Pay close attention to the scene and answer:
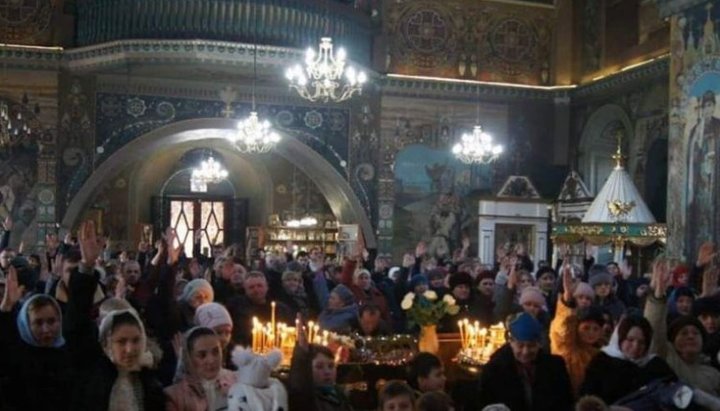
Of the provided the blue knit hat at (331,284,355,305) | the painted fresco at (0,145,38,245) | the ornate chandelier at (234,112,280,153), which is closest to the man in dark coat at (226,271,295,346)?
the blue knit hat at (331,284,355,305)

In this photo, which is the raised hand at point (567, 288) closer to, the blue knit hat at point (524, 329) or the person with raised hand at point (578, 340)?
the person with raised hand at point (578, 340)

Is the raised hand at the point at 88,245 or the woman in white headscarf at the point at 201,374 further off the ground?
the raised hand at the point at 88,245

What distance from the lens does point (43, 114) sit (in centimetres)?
1866

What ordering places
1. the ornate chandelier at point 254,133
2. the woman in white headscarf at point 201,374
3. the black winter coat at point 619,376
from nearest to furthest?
1. the woman in white headscarf at point 201,374
2. the black winter coat at point 619,376
3. the ornate chandelier at point 254,133

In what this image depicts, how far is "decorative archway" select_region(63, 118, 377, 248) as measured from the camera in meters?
19.1

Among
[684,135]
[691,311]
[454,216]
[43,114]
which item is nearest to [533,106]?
[454,216]

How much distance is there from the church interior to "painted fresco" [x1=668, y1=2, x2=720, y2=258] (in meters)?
0.04

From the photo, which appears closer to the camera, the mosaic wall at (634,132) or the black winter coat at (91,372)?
the black winter coat at (91,372)

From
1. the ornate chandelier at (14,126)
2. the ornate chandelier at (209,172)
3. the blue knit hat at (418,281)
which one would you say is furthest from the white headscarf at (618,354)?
the ornate chandelier at (209,172)

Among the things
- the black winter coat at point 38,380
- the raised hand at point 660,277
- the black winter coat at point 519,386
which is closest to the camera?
the black winter coat at point 38,380

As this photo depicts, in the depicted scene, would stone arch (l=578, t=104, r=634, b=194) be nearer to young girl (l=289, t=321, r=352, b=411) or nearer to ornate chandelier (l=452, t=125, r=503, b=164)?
ornate chandelier (l=452, t=125, r=503, b=164)

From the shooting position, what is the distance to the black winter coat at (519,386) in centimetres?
500

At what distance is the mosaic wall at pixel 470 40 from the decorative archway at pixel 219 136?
111 inches

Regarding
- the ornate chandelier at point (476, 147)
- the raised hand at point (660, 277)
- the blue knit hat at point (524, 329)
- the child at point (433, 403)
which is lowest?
the child at point (433, 403)
